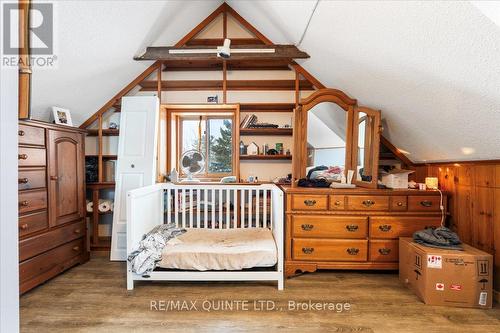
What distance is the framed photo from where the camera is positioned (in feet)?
8.79

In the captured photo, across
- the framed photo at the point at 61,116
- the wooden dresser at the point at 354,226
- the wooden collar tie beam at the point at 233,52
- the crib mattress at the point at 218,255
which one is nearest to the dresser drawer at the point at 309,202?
the wooden dresser at the point at 354,226

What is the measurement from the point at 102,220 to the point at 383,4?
11.7ft

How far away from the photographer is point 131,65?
2982 millimetres

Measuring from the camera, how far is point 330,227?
8.27 feet

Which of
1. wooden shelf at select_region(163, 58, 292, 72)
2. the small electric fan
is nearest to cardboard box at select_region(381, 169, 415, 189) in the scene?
wooden shelf at select_region(163, 58, 292, 72)

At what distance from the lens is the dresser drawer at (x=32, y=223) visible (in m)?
2.09

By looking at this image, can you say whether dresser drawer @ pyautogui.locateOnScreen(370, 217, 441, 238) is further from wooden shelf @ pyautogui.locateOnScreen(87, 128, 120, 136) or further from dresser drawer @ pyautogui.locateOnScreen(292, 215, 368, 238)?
wooden shelf @ pyautogui.locateOnScreen(87, 128, 120, 136)

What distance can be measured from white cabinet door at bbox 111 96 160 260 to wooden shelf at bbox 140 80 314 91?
0.28 meters

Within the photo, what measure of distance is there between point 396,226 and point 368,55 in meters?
1.58

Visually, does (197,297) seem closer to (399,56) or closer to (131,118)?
(131,118)

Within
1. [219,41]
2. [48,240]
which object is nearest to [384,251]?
[219,41]

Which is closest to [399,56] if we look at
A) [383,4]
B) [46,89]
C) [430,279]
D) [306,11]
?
[383,4]

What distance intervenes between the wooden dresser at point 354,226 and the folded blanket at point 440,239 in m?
0.28

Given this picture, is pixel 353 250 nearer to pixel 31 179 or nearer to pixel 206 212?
pixel 206 212
